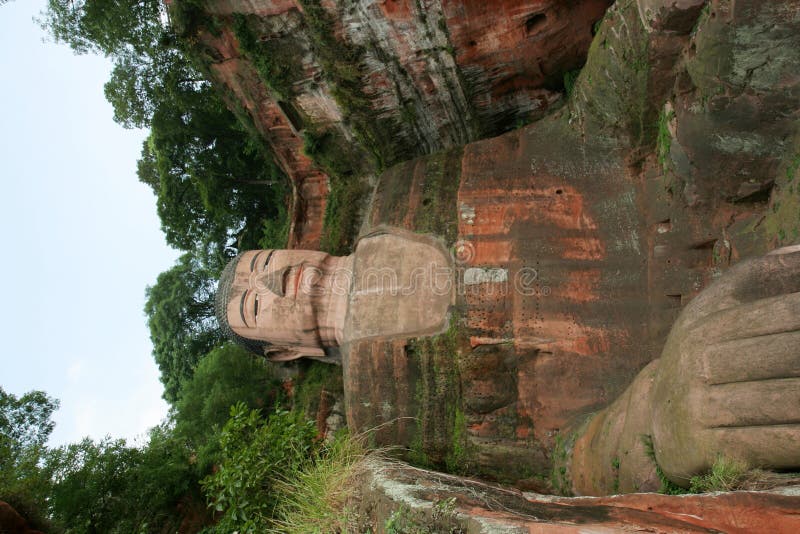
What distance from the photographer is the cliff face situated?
22.7 ft

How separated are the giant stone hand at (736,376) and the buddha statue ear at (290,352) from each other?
4826 mm

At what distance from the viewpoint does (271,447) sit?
6.59 m

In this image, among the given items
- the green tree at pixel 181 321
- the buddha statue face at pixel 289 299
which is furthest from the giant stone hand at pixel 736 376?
the green tree at pixel 181 321

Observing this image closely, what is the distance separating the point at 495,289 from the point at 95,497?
6169 millimetres

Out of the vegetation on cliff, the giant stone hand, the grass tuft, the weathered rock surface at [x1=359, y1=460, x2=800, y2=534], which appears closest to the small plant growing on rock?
the giant stone hand

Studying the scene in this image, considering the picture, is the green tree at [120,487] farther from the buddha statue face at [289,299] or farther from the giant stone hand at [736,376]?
the giant stone hand at [736,376]

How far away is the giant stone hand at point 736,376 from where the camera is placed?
350 centimetres

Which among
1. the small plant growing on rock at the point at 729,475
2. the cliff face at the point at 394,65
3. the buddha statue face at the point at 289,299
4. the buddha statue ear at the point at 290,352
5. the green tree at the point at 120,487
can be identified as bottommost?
the green tree at the point at 120,487

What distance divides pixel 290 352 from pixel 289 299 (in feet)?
3.51

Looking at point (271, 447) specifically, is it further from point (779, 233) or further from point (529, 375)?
point (779, 233)

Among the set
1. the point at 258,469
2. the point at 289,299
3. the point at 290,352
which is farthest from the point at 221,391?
the point at 258,469

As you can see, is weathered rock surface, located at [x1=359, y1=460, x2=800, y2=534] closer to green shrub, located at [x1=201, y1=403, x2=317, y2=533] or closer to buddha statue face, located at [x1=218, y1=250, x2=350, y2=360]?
green shrub, located at [x1=201, y1=403, x2=317, y2=533]

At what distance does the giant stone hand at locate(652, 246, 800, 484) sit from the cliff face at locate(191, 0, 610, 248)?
165 inches

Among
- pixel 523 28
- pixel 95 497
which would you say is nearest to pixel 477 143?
pixel 523 28
